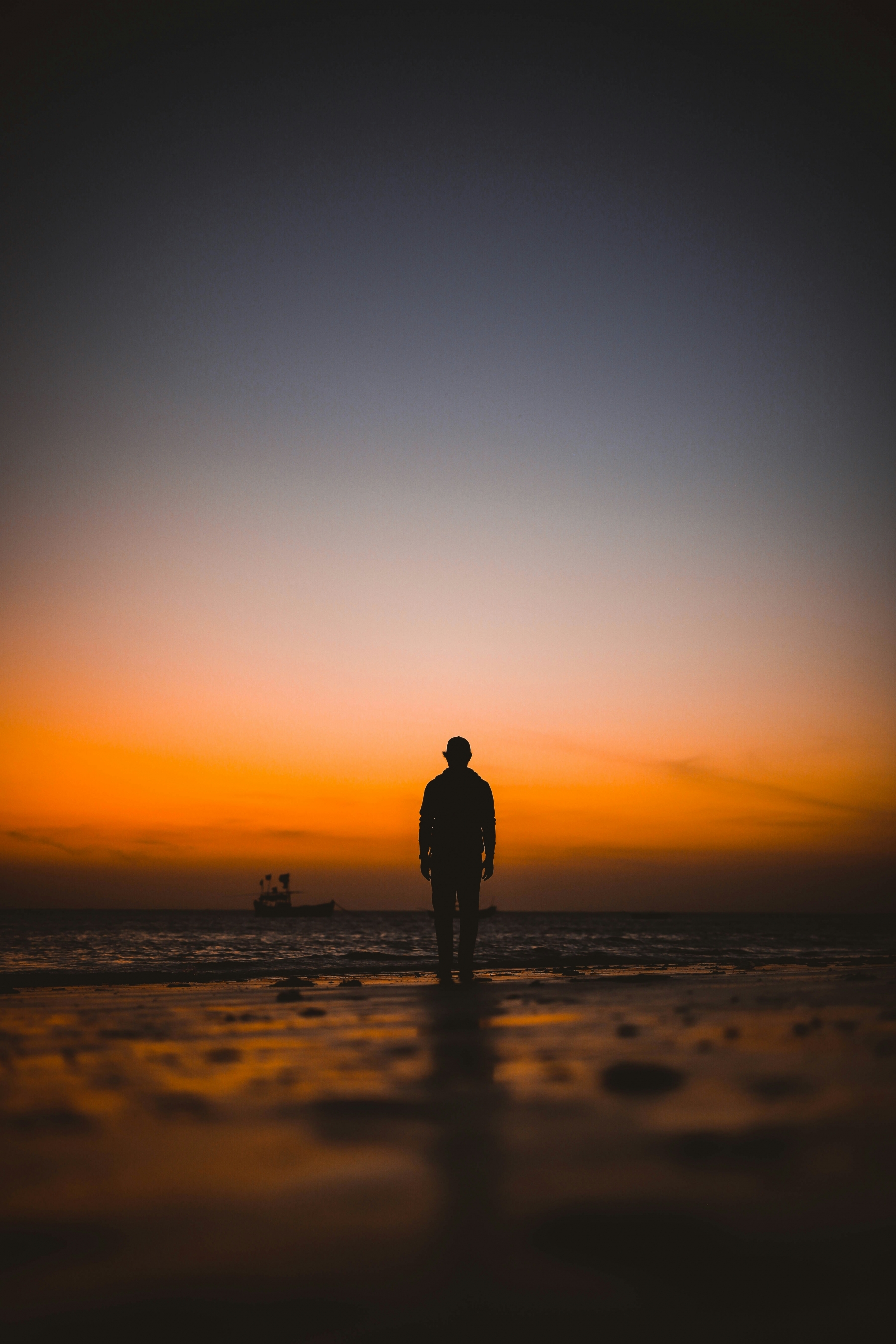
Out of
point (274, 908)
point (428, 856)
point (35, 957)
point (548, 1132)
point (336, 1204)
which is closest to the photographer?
point (336, 1204)

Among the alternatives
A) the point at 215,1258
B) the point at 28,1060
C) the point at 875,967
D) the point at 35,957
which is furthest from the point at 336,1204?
the point at 35,957

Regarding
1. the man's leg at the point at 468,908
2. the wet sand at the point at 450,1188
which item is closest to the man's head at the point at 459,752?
the man's leg at the point at 468,908

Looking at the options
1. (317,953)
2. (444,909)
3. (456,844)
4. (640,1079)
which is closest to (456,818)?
(456,844)

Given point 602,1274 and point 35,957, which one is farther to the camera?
point 35,957

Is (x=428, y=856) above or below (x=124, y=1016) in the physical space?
above

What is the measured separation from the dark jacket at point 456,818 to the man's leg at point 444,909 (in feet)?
0.59

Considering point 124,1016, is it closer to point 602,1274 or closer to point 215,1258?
point 215,1258

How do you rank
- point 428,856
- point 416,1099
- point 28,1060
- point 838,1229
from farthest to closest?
point 428,856 < point 28,1060 < point 416,1099 < point 838,1229

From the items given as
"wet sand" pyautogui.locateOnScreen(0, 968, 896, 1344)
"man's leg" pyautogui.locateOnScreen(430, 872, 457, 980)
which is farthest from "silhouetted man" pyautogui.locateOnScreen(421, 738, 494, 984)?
"wet sand" pyautogui.locateOnScreen(0, 968, 896, 1344)

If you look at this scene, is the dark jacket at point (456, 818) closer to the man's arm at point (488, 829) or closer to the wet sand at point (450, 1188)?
the man's arm at point (488, 829)

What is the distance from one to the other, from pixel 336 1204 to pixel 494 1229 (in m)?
0.33

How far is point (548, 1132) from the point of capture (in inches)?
85.7

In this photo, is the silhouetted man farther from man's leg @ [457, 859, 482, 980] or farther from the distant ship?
the distant ship

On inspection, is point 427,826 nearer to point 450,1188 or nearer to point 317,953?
point 450,1188
